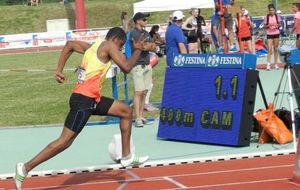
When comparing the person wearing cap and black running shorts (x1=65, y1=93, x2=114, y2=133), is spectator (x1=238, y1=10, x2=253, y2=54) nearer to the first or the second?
the person wearing cap

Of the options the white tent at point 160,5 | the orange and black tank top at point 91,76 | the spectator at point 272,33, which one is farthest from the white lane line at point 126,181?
the white tent at point 160,5

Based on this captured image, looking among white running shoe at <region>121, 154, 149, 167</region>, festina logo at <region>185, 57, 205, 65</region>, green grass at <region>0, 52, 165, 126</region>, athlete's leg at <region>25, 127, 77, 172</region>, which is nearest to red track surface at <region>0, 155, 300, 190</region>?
white running shoe at <region>121, 154, 149, 167</region>

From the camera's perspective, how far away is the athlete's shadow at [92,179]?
888cm

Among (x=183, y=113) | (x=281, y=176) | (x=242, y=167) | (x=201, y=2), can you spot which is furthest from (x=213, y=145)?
(x=201, y=2)

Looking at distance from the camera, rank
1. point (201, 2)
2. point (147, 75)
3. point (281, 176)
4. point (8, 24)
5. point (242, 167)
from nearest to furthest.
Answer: point (281, 176)
point (242, 167)
point (147, 75)
point (201, 2)
point (8, 24)

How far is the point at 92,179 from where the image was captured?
30.0ft

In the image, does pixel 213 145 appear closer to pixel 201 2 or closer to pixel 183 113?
pixel 183 113

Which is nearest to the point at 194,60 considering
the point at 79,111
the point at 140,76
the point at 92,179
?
the point at 140,76

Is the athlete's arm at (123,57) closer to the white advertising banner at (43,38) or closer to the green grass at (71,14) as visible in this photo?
the white advertising banner at (43,38)

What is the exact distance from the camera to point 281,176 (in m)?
8.68

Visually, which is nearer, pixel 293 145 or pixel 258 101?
pixel 293 145

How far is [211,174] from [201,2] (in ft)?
83.9

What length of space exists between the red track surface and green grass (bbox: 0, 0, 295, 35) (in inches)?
1896

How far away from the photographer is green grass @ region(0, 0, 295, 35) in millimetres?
59028
